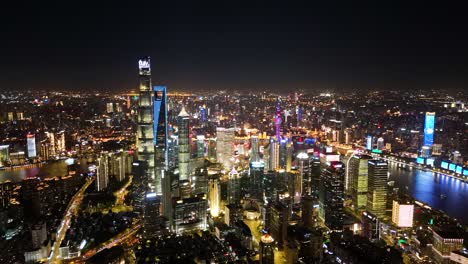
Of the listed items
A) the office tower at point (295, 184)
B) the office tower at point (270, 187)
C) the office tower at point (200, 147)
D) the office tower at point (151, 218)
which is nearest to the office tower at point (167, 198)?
the office tower at point (151, 218)

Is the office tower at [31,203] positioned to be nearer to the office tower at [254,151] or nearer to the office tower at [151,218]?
the office tower at [151,218]

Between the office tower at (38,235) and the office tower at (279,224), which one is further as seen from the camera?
the office tower at (279,224)

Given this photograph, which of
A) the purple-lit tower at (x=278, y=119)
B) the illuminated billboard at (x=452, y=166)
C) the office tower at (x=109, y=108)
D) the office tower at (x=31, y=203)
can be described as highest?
the office tower at (x=109, y=108)

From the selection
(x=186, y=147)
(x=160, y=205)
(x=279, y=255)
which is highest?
(x=186, y=147)

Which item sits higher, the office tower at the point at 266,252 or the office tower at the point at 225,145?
the office tower at the point at 225,145

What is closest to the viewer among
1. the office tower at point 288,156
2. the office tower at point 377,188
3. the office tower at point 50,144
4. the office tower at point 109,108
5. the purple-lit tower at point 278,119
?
the office tower at point 377,188

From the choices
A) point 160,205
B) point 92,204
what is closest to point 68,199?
point 92,204

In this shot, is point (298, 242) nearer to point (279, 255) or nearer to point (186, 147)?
point (279, 255)
